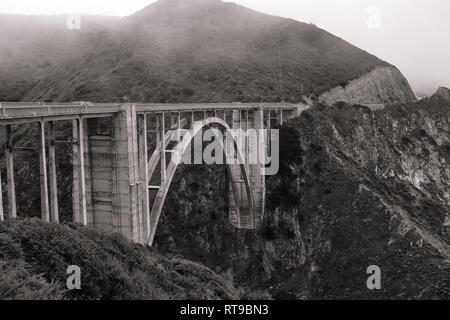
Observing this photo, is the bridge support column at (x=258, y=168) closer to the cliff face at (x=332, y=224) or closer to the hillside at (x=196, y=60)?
the cliff face at (x=332, y=224)

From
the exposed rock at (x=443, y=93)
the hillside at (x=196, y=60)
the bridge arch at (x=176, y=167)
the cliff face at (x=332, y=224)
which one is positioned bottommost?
the cliff face at (x=332, y=224)

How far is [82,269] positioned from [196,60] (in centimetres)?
8354

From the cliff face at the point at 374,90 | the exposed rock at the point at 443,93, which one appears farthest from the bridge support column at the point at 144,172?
the exposed rock at the point at 443,93

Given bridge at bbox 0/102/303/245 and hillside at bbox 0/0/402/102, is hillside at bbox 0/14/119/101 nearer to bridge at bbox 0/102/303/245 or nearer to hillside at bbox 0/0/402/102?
hillside at bbox 0/0/402/102

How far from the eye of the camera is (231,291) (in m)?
15.4

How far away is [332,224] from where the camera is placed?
155 ft

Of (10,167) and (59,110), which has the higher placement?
(59,110)

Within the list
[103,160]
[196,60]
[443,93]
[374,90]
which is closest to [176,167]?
[103,160]

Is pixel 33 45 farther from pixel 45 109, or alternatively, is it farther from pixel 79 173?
pixel 45 109

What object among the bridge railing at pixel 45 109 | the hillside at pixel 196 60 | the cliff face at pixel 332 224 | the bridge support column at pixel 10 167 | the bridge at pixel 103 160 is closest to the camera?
the bridge support column at pixel 10 167

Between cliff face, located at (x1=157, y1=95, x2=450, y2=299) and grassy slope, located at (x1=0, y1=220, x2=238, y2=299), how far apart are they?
91.2ft

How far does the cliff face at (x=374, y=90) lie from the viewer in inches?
3391

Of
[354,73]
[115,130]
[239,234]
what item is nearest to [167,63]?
[354,73]

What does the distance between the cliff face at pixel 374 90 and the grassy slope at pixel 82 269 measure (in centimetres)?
7116
